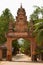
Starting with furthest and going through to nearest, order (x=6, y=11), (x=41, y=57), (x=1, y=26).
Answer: (x=6, y=11) → (x=1, y=26) → (x=41, y=57)

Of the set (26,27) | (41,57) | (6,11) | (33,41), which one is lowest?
(41,57)

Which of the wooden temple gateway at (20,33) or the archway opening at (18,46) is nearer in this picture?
the wooden temple gateway at (20,33)

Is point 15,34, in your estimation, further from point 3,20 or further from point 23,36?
point 3,20

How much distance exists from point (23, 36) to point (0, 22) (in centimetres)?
1036

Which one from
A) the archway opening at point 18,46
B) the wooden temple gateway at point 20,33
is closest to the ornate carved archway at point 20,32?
the wooden temple gateway at point 20,33

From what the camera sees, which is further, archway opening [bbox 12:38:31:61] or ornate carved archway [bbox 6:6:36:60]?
archway opening [bbox 12:38:31:61]

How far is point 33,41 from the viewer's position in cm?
3266

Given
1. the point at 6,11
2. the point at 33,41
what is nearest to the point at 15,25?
the point at 33,41

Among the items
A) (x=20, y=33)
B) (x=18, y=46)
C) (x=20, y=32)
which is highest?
(x=20, y=32)

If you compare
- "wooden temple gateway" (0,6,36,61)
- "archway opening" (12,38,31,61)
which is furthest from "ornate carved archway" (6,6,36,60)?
"archway opening" (12,38,31,61)

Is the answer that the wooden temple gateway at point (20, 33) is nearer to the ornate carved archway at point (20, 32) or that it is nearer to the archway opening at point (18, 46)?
the ornate carved archway at point (20, 32)

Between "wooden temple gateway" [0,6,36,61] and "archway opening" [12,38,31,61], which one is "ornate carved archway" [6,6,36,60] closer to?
"wooden temple gateway" [0,6,36,61]

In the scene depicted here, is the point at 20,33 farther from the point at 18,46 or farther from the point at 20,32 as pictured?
the point at 18,46

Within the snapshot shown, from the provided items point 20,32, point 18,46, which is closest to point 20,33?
point 20,32
